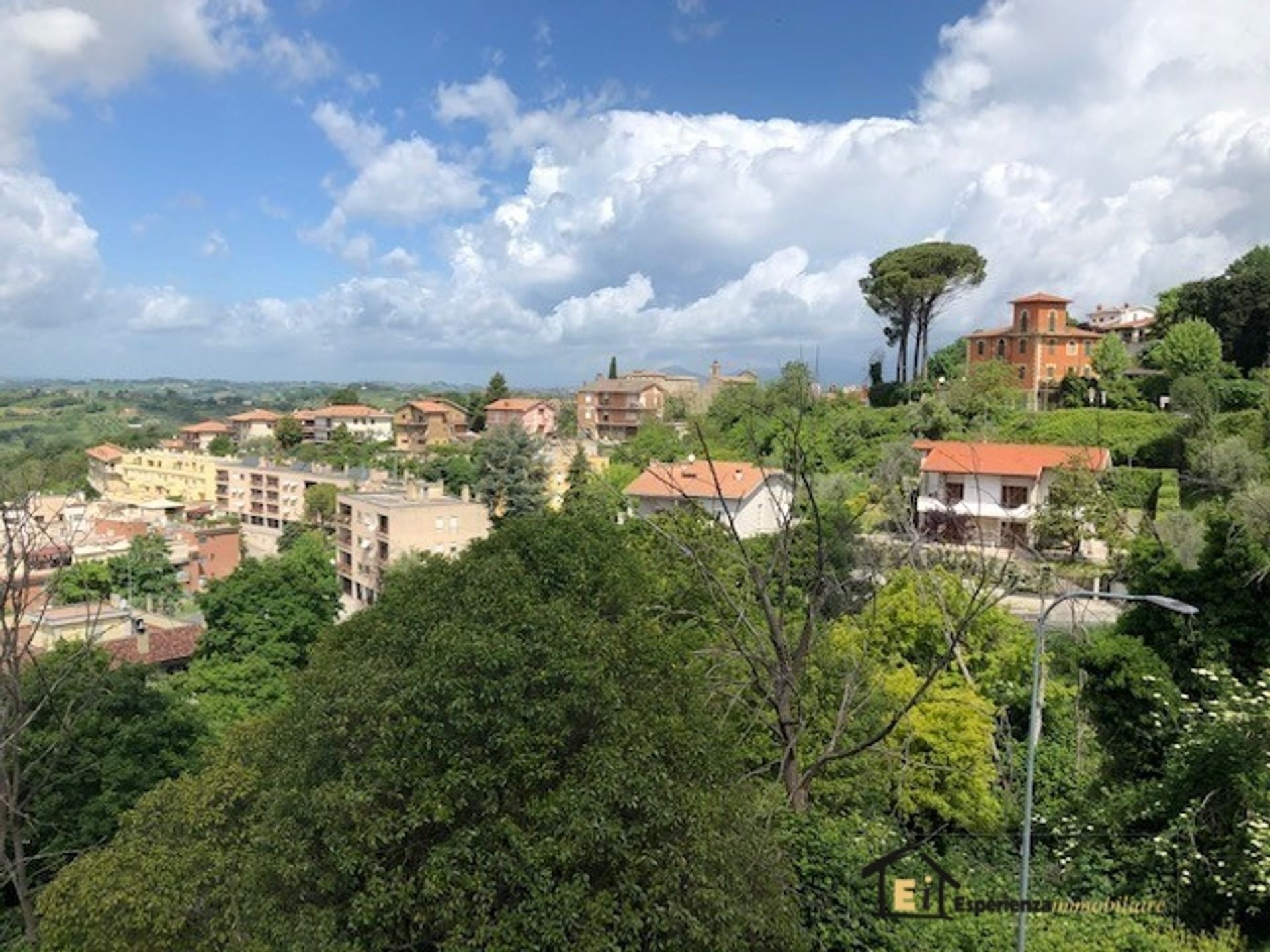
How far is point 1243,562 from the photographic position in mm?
12109

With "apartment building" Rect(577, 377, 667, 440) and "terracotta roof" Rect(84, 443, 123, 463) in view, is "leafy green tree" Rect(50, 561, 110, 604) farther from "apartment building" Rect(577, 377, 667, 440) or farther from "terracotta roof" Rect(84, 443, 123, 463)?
"terracotta roof" Rect(84, 443, 123, 463)

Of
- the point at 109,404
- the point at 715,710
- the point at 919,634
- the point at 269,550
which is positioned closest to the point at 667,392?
the point at 269,550

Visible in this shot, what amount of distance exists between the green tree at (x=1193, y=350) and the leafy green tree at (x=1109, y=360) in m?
2.42

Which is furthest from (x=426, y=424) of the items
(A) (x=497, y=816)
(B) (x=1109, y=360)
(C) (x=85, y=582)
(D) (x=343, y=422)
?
(A) (x=497, y=816)

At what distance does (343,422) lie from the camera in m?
84.5

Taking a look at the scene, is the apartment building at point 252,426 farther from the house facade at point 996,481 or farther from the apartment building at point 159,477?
the house facade at point 996,481

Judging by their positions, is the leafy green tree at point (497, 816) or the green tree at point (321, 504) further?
the green tree at point (321, 504)

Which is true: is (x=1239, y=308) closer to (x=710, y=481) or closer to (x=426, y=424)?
(x=710, y=481)

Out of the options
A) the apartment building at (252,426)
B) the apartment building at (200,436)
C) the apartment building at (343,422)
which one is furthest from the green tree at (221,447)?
the apartment building at (343,422)

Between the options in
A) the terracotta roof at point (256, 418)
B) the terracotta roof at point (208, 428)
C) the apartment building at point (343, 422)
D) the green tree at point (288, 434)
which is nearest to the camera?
the green tree at point (288, 434)

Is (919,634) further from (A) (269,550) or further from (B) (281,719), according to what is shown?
(A) (269,550)

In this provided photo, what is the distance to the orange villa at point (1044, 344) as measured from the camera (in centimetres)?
4466

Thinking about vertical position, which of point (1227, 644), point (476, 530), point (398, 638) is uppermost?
point (398, 638)

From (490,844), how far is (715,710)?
13.7 ft
